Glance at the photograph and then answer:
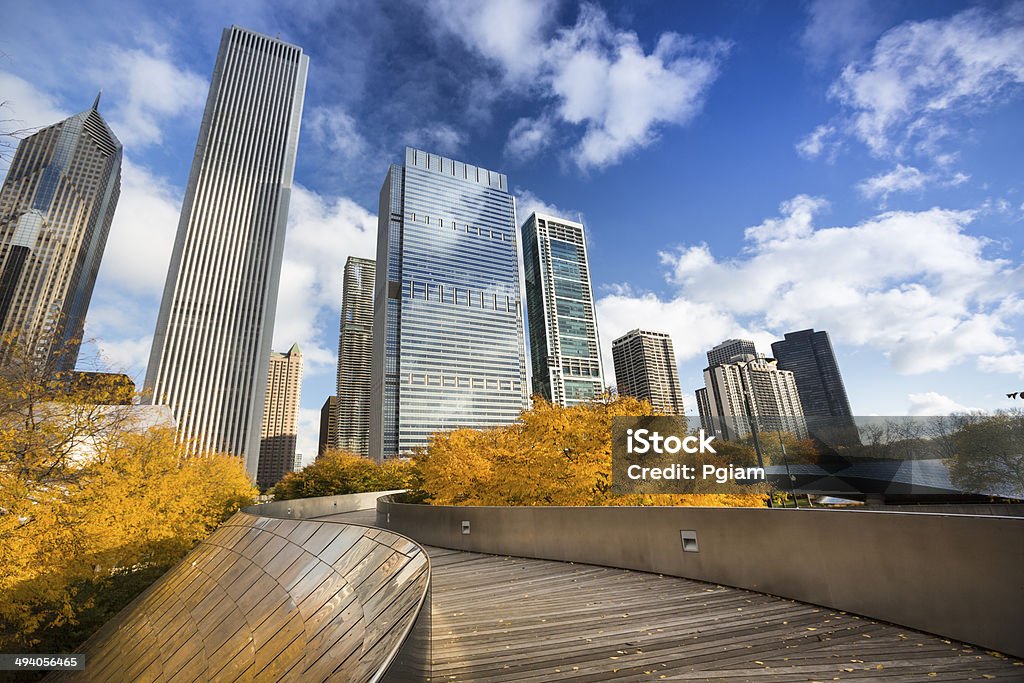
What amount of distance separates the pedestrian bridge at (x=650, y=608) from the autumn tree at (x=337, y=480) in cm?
3095

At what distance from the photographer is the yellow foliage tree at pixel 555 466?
15891 mm

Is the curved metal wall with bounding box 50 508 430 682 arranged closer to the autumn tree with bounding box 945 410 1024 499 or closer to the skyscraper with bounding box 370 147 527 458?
the autumn tree with bounding box 945 410 1024 499

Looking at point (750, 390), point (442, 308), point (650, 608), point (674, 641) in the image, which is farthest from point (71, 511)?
point (442, 308)

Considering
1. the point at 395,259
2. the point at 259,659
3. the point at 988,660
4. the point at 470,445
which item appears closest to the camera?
the point at 988,660

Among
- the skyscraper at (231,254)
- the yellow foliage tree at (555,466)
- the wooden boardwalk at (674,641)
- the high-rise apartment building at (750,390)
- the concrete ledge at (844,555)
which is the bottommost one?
the wooden boardwalk at (674,641)

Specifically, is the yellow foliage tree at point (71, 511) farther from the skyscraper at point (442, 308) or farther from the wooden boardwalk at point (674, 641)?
the skyscraper at point (442, 308)

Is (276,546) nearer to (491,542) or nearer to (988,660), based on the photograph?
(491,542)

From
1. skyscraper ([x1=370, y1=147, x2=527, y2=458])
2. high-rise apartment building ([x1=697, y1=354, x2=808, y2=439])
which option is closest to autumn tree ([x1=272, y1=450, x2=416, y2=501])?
high-rise apartment building ([x1=697, y1=354, x2=808, y2=439])

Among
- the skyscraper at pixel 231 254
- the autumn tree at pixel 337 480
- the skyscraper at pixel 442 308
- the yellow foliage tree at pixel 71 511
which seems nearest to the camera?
the yellow foliage tree at pixel 71 511

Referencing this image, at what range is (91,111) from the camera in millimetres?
139000

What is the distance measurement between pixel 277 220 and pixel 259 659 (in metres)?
135

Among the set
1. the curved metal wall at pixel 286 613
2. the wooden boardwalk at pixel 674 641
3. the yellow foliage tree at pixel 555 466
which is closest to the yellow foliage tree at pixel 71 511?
the curved metal wall at pixel 286 613

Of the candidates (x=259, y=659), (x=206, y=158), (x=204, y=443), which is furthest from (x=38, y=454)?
(x=206, y=158)

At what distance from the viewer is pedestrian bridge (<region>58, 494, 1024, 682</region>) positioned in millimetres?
3973
